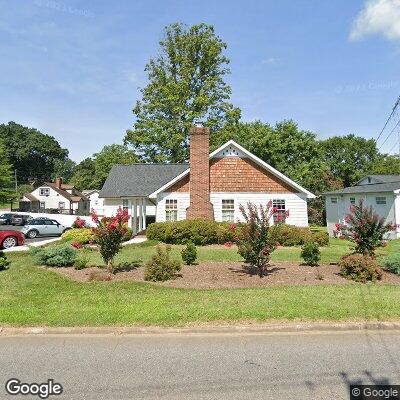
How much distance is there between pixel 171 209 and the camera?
81.6 feet

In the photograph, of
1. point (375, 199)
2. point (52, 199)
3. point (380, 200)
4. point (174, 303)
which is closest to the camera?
point (174, 303)

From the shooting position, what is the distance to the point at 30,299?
8.98 m

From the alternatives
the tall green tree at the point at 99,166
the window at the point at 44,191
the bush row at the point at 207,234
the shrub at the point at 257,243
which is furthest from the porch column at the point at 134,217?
the window at the point at 44,191

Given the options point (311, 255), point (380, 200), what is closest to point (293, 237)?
point (311, 255)

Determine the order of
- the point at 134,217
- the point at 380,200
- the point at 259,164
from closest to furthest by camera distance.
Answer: the point at 259,164 → the point at 380,200 → the point at 134,217

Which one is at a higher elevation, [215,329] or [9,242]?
[9,242]

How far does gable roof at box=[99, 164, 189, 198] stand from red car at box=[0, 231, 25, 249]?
910 centimetres

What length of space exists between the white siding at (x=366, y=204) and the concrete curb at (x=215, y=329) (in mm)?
14766

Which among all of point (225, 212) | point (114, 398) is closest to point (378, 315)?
point (114, 398)

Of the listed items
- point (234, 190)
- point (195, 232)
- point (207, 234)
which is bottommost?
point (207, 234)

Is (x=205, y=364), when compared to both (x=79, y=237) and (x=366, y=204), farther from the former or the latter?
(x=366, y=204)

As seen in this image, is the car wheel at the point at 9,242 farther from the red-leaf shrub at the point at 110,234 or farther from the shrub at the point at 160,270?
the shrub at the point at 160,270

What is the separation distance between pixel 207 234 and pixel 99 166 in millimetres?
66977

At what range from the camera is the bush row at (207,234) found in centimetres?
2147
